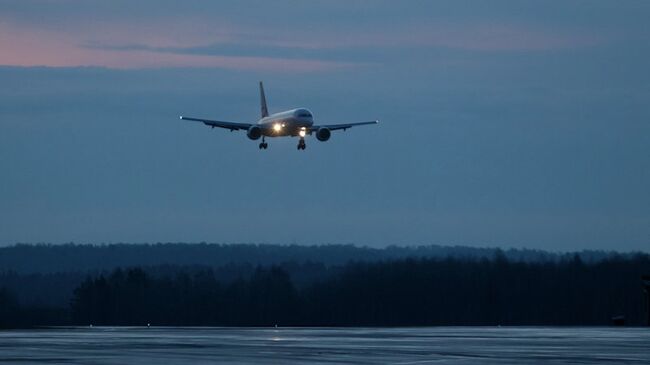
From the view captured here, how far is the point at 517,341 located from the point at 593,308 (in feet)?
384

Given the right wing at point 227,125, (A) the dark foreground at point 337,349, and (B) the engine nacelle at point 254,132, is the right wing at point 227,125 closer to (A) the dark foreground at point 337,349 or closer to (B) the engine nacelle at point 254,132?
(B) the engine nacelle at point 254,132

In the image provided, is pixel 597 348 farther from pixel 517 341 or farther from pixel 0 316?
pixel 0 316

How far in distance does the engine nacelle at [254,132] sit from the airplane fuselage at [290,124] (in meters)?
0.61

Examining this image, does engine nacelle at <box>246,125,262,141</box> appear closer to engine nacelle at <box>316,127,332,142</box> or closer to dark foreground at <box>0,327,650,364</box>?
engine nacelle at <box>316,127,332,142</box>

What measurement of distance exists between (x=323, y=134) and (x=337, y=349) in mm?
78164

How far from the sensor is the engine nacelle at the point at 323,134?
138m

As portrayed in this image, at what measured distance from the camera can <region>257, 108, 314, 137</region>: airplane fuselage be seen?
5536 inches

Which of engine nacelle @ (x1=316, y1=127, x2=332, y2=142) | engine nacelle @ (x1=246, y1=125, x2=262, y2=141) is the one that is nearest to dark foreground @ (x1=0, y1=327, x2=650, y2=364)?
engine nacelle @ (x1=316, y1=127, x2=332, y2=142)

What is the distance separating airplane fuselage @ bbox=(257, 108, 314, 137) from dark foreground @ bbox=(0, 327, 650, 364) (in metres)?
63.1

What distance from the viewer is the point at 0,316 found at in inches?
7854

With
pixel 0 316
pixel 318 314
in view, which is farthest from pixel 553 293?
pixel 0 316

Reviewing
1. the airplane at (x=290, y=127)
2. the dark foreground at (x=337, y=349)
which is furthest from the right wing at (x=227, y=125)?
the dark foreground at (x=337, y=349)

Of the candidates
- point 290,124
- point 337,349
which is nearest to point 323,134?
point 290,124

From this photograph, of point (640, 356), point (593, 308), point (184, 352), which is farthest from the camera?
point (593, 308)
